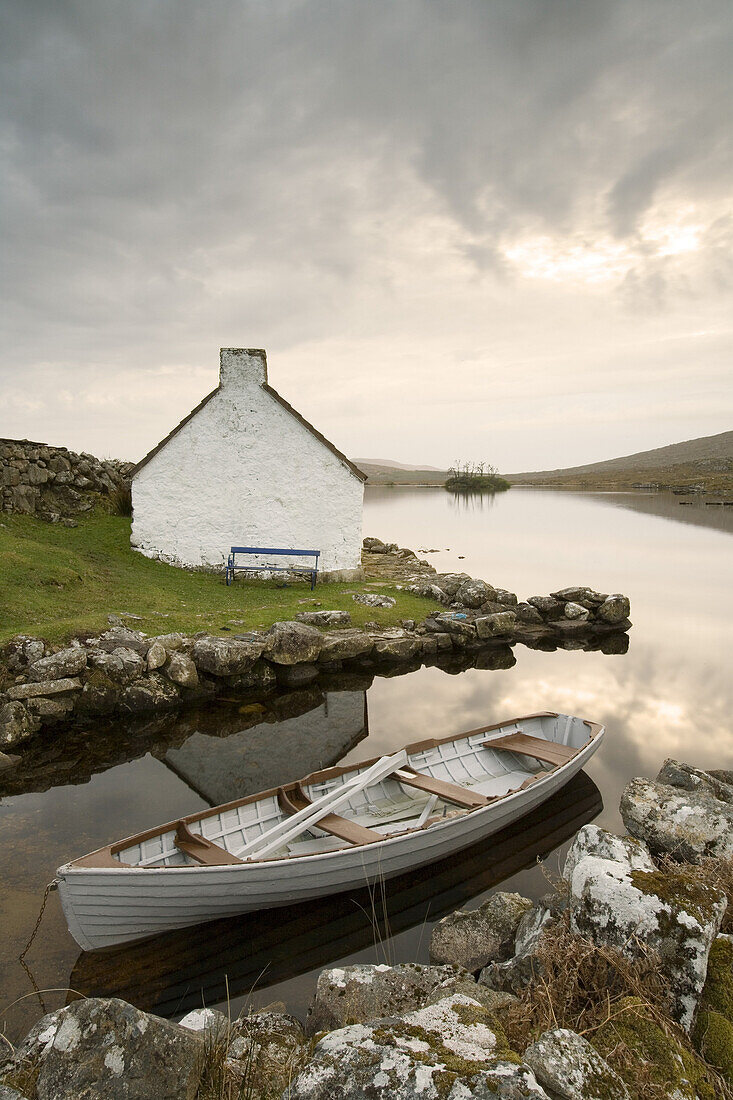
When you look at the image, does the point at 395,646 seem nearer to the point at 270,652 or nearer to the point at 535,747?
the point at 270,652

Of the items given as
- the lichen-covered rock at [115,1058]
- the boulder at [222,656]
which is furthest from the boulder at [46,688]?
the lichen-covered rock at [115,1058]

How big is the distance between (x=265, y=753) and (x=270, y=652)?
3526mm

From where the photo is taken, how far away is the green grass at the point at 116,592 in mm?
15058

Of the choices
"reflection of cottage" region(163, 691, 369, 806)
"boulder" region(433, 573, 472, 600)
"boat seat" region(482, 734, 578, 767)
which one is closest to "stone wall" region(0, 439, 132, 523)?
"boulder" region(433, 573, 472, 600)

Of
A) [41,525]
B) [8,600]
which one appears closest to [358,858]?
[8,600]

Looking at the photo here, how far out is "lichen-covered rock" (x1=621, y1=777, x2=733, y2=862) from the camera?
685 centimetres

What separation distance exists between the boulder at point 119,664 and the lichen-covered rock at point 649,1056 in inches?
441

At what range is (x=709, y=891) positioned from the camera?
5.02 meters

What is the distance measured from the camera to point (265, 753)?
1197 centimetres

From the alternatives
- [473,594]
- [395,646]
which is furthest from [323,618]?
[473,594]

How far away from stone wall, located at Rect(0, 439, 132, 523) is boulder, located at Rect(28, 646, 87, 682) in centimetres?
1158

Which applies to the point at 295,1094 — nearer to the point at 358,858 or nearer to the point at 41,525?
the point at 358,858

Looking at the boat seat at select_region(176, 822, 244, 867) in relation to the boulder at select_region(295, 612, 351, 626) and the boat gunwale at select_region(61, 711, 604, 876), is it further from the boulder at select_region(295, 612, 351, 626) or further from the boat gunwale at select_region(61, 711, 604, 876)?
the boulder at select_region(295, 612, 351, 626)

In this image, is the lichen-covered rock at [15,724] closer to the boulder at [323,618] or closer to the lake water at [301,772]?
the lake water at [301,772]
